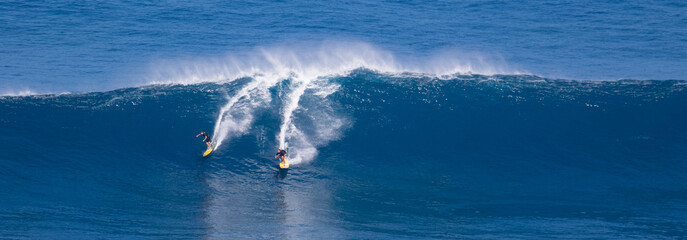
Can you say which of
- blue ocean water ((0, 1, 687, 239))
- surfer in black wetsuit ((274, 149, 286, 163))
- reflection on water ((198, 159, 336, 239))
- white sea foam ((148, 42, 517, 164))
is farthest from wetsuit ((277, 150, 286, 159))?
white sea foam ((148, 42, 517, 164))

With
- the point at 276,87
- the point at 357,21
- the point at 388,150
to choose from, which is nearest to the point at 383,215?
the point at 388,150

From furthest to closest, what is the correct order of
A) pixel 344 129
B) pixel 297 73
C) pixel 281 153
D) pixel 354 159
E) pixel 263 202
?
1. pixel 297 73
2. pixel 344 129
3. pixel 354 159
4. pixel 281 153
5. pixel 263 202

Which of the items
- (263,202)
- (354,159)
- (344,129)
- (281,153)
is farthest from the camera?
(344,129)

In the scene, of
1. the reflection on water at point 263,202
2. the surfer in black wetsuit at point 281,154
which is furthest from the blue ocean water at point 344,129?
the surfer in black wetsuit at point 281,154

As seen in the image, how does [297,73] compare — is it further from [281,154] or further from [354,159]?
[281,154]

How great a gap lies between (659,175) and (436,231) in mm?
8799

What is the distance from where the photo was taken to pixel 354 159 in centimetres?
2072

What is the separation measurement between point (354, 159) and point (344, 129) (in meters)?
1.73

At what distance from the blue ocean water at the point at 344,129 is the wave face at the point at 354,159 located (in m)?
0.07

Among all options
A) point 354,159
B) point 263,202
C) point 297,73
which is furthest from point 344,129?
point 263,202

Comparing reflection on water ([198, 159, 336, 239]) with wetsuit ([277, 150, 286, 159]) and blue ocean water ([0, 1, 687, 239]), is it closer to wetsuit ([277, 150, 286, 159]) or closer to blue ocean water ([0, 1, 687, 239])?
→ blue ocean water ([0, 1, 687, 239])

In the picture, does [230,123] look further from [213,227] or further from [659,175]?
[659,175]

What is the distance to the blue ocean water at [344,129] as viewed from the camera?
17.0 metres

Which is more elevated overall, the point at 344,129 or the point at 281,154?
the point at 344,129
